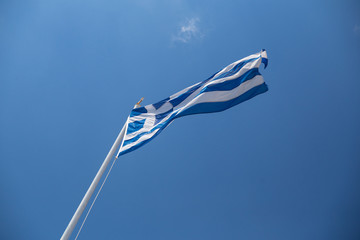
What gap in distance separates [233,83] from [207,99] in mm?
1176

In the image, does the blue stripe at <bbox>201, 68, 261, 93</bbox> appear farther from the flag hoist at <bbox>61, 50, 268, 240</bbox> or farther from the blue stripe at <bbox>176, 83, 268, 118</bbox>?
the blue stripe at <bbox>176, 83, 268, 118</bbox>

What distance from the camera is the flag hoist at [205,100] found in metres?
6.04

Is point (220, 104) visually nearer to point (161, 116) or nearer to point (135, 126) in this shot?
point (161, 116)

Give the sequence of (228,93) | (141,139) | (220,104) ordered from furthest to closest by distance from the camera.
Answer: (228,93) < (220,104) < (141,139)

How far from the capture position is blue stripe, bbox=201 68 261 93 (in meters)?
6.59

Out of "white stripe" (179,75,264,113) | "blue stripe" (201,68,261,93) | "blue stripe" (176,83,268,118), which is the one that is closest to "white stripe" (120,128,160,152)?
"blue stripe" (176,83,268,118)

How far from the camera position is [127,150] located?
17.5ft

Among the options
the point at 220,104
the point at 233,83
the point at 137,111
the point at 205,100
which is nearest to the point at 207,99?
the point at 205,100

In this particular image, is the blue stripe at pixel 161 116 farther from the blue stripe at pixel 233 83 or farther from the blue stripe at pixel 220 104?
the blue stripe at pixel 233 83

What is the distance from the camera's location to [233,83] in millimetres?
6852

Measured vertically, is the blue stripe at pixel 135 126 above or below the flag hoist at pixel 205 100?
below

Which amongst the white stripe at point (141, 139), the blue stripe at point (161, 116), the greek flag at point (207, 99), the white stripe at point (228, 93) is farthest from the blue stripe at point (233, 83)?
the white stripe at point (141, 139)

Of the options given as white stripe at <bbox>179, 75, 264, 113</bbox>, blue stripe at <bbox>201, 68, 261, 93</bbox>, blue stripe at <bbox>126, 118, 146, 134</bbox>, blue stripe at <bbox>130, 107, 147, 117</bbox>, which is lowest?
blue stripe at <bbox>126, 118, 146, 134</bbox>

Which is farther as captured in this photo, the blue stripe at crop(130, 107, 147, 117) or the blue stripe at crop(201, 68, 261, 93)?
the blue stripe at crop(130, 107, 147, 117)
